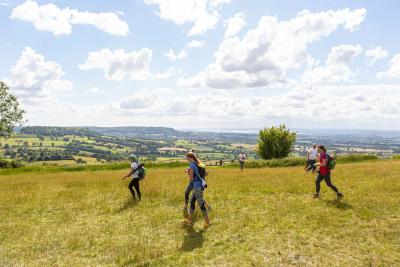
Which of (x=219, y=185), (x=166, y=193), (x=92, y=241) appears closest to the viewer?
(x=92, y=241)

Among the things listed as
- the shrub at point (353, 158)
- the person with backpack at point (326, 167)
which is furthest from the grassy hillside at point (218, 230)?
the shrub at point (353, 158)

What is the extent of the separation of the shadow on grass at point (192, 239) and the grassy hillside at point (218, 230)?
0.03m

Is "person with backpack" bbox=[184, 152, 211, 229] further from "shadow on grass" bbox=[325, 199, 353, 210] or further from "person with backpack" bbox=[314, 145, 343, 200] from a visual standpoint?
"person with backpack" bbox=[314, 145, 343, 200]

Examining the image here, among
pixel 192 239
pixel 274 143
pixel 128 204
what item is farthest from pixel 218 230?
pixel 274 143

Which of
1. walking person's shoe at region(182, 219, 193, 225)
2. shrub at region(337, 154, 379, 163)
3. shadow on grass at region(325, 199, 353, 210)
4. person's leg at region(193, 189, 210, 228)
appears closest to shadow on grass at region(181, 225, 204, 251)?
walking person's shoe at region(182, 219, 193, 225)

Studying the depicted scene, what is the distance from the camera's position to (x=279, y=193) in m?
16.9

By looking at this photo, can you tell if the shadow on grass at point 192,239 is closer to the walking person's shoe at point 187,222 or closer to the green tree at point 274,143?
the walking person's shoe at point 187,222

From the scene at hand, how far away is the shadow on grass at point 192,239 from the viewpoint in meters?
10.5

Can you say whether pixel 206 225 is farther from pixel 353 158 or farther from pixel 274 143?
pixel 274 143

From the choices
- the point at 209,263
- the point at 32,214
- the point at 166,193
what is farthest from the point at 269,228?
the point at 32,214

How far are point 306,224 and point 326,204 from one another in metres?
2.82

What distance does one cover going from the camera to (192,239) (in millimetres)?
11156

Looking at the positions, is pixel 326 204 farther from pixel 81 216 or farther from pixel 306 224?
pixel 81 216

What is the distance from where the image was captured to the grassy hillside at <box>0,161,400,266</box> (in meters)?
9.67
